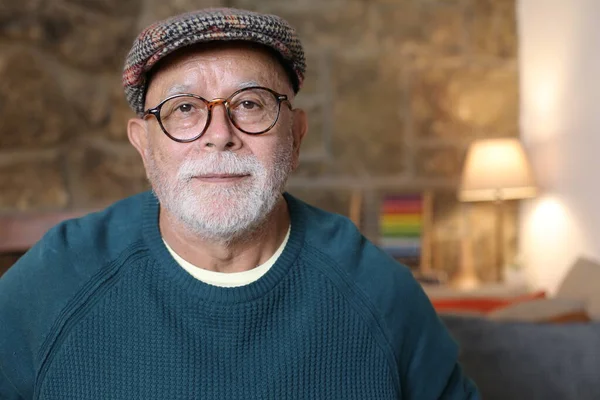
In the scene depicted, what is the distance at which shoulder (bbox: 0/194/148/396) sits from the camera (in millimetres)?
1133

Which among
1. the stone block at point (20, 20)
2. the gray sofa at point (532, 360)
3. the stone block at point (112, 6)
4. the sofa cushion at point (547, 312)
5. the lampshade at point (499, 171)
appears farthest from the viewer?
the lampshade at point (499, 171)

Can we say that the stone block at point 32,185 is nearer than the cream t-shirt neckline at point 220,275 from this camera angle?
No

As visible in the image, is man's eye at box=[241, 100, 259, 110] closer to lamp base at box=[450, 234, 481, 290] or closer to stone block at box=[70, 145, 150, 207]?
stone block at box=[70, 145, 150, 207]

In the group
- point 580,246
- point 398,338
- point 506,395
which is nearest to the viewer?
point 398,338

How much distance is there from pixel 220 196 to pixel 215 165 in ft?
0.19

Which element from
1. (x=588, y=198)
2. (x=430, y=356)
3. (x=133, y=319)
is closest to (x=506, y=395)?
(x=430, y=356)

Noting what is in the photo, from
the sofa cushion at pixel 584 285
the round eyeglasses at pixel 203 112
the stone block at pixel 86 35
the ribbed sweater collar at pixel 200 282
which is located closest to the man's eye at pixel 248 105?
the round eyeglasses at pixel 203 112

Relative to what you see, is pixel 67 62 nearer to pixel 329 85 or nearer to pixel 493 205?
pixel 329 85

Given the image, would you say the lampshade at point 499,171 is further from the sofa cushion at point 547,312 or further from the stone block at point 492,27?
the sofa cushion at point 547,312

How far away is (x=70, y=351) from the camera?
44.8 inches

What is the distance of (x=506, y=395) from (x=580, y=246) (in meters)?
2.21

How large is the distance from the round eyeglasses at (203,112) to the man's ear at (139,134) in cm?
8

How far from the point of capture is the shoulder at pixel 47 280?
1.13m

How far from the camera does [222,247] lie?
1.22m
